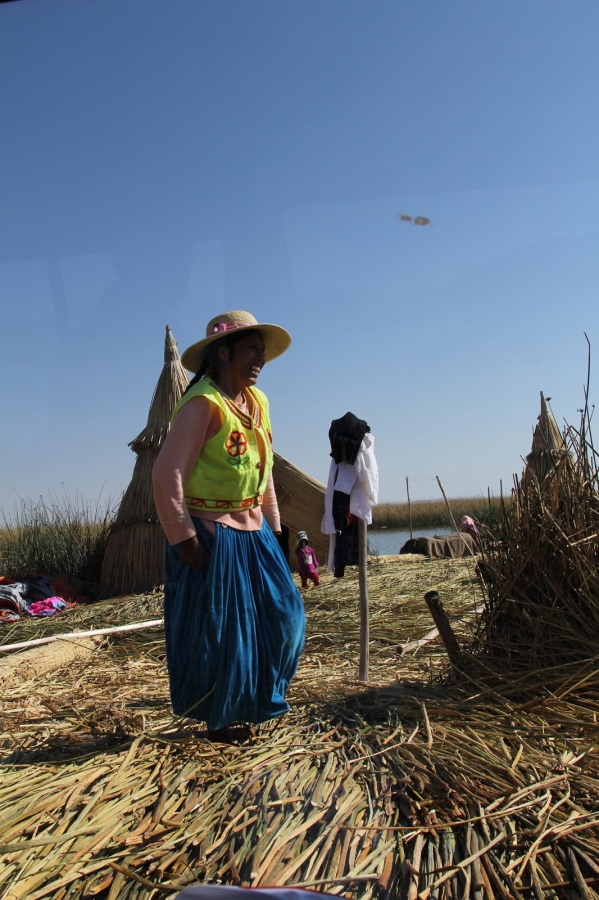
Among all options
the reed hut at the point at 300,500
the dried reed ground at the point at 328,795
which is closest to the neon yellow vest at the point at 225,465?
the dried reed ground at the point at 328,795

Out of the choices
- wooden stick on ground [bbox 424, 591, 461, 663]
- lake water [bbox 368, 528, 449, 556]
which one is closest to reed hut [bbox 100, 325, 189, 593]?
wooden stick on ground [bbox 424, 591, 461, 663]

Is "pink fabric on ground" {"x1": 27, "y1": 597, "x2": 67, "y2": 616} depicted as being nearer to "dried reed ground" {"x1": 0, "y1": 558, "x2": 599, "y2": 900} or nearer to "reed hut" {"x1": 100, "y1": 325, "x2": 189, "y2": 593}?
"reed hut" {"x1": 100, "y1": 325, "x2": 189, "y2": 593}

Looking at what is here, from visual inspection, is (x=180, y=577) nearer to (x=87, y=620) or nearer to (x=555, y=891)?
(x=555, y=891)

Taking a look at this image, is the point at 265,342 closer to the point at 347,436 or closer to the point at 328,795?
the point at 347,436

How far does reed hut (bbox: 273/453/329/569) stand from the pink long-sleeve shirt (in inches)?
242

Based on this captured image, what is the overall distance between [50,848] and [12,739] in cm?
102

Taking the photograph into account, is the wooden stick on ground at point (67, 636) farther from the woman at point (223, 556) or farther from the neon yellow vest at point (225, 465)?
the neon yellow vest at point (225, 465)

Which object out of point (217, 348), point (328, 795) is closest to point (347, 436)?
point (217, 348)

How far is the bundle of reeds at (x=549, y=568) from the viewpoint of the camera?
3.05 meters

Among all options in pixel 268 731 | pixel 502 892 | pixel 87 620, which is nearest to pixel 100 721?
pixel 268 731

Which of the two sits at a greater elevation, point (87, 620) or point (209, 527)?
point (209, 527)

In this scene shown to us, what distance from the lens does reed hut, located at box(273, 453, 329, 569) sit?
8.89 meters

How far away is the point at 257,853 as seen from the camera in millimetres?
1824

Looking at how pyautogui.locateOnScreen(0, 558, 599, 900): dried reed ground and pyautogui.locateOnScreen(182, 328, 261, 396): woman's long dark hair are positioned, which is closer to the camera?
→ pyautogui.locateOnScreen(0, 558, 599, 900): dried reed ground
